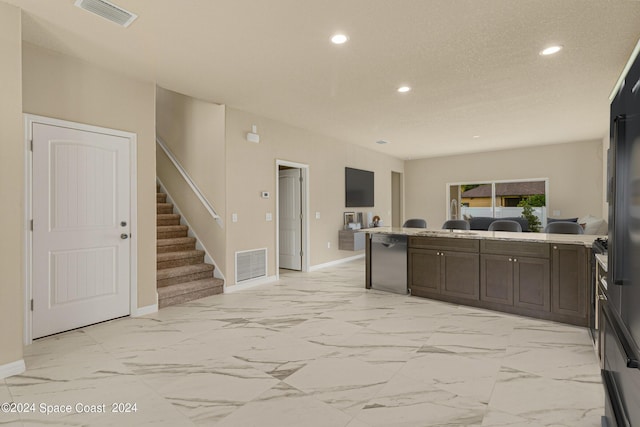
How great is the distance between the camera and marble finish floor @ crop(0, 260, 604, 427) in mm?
1989

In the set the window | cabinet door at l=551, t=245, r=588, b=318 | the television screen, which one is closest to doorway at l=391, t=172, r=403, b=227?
the window

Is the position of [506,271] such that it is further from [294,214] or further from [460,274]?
[294,214]

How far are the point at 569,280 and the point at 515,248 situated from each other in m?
0.55

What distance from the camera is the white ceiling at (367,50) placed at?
100 inches

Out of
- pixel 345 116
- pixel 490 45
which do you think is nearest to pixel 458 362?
pixel 490 45

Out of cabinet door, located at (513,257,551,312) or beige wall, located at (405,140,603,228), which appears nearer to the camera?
cabinet door, located at (513,257,551,312)

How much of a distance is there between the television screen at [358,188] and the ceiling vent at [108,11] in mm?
5279

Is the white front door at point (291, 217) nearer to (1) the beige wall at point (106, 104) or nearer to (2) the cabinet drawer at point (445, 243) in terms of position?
(2) the cabinet drawer at point (445, 243)

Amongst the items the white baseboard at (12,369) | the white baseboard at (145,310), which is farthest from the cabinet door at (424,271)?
the white baseboard at (12,369)

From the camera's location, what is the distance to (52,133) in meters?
3.23

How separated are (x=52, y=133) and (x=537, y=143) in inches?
344

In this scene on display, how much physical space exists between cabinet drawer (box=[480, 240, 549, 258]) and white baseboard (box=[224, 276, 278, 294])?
323cm

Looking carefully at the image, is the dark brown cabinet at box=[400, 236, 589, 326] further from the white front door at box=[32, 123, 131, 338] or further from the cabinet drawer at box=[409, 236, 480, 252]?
the white front door at box=[32, 123, 131, 338]

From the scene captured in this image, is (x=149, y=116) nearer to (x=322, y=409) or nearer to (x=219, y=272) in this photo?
(x=219, y=272)
